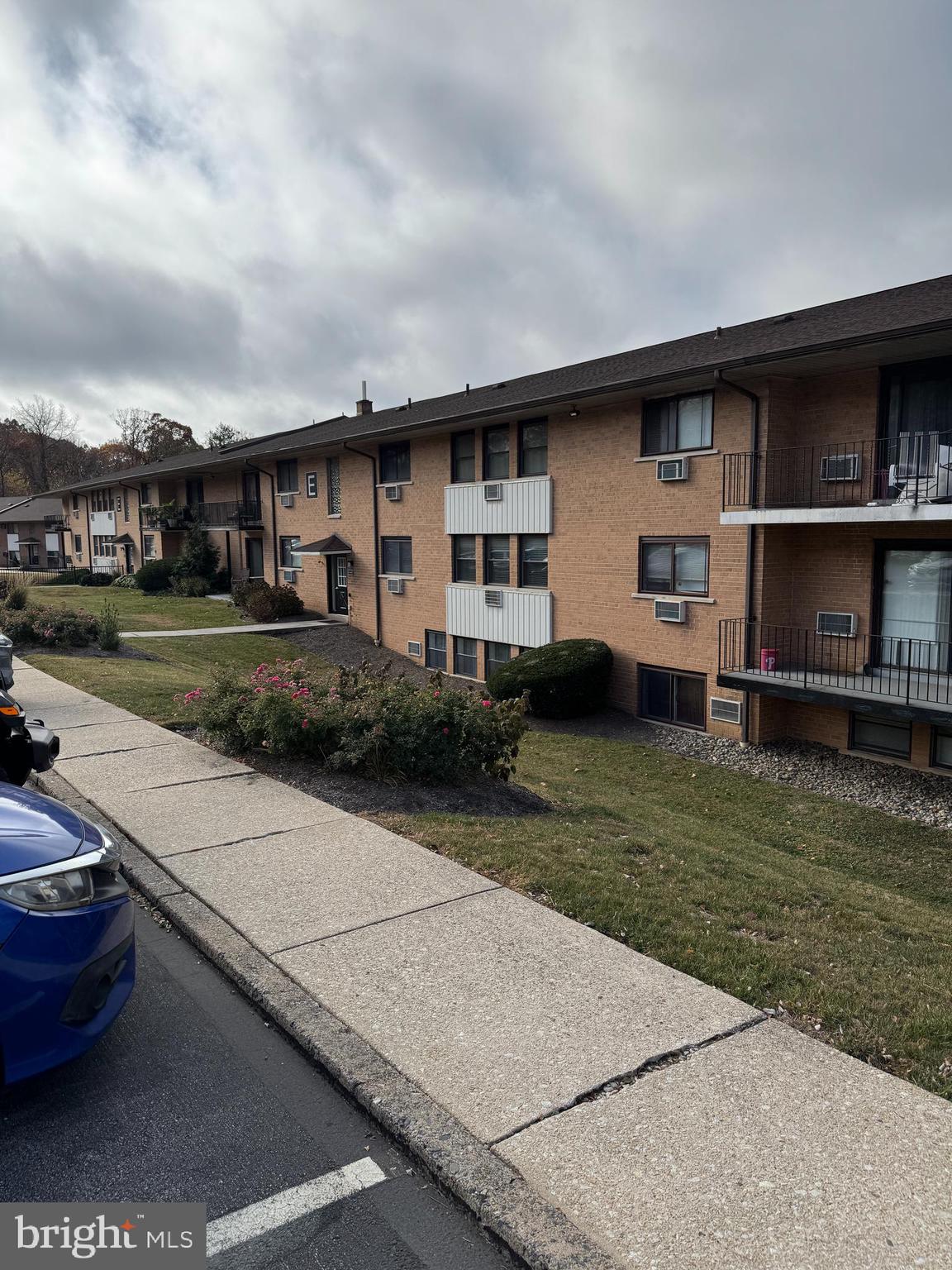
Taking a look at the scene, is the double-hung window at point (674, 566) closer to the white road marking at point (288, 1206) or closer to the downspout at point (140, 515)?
the white road marking at point (288, 1206)

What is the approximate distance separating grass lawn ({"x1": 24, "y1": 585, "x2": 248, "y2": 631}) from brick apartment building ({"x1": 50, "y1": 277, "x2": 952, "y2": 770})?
8.52m

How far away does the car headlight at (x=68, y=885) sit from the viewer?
10.6 feet

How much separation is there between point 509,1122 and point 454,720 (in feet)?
17.4

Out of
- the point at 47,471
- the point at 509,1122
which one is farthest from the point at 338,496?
the point at 47,471

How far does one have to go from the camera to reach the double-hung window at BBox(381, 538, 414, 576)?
23.5 meters

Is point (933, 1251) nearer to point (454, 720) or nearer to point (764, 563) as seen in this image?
point (454, 720)

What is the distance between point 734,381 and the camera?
14.0 m

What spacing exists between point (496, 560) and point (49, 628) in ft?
32.3

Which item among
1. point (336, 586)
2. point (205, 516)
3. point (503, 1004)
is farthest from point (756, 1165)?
point (205, 516)

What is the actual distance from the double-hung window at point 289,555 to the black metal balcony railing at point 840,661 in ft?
60.5

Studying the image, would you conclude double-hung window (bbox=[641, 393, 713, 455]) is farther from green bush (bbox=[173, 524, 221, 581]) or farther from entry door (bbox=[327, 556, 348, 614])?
green bush (bbox=[173, 524, 221, 581])

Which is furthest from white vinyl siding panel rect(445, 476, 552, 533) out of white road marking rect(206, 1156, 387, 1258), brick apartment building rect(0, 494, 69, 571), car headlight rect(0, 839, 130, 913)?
brick apartment building rect(0, 494, 69, 571)

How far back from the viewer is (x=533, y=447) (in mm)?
18750

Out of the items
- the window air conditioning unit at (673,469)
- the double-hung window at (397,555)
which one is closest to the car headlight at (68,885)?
the window air conditioning unit at (673,469)
